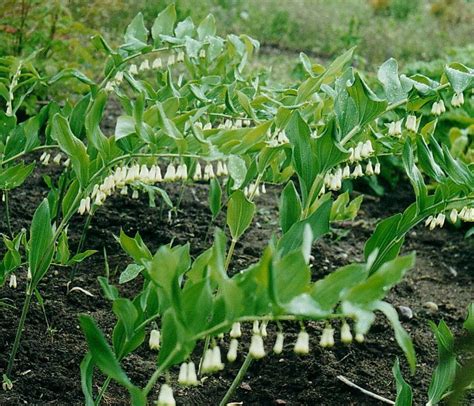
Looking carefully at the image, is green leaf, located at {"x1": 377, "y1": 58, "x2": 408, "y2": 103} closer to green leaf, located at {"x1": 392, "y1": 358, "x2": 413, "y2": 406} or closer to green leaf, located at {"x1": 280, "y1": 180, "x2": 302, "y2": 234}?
green leaf, located at {"x1": 280, "y1": 180, "x2": 302, "y2": 234}

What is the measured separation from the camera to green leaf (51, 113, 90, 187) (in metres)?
2.09

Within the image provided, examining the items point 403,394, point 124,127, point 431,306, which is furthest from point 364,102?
point 431,306

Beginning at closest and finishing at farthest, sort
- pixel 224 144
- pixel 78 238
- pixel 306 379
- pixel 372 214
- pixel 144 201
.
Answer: pixel 224 144, pixel 306 379, pixel 78 238, pixel 144 201, pixel 372 214

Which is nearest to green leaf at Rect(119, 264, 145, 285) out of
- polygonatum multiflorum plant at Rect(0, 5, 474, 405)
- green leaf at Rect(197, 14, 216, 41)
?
polygonatum multiflorum plant at Rect(0, 5, 474, 405)

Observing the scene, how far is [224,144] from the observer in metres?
1.98

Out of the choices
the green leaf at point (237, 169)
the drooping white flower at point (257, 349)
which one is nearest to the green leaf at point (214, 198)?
the green leaf at point (237, 169)

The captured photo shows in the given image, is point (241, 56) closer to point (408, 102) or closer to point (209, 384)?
point (408, 102)

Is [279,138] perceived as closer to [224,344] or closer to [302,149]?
[302,149]

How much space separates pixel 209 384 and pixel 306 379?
0.33 metres

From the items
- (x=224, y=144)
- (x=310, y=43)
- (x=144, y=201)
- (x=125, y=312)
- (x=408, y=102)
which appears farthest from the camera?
(x=310, y=43)

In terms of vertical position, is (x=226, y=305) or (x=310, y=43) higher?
(x=226, y=305)

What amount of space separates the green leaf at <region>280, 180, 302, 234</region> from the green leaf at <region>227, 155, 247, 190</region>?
0.40ft

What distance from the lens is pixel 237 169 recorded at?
207 centimetres

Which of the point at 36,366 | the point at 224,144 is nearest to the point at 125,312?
the point at 224,144
